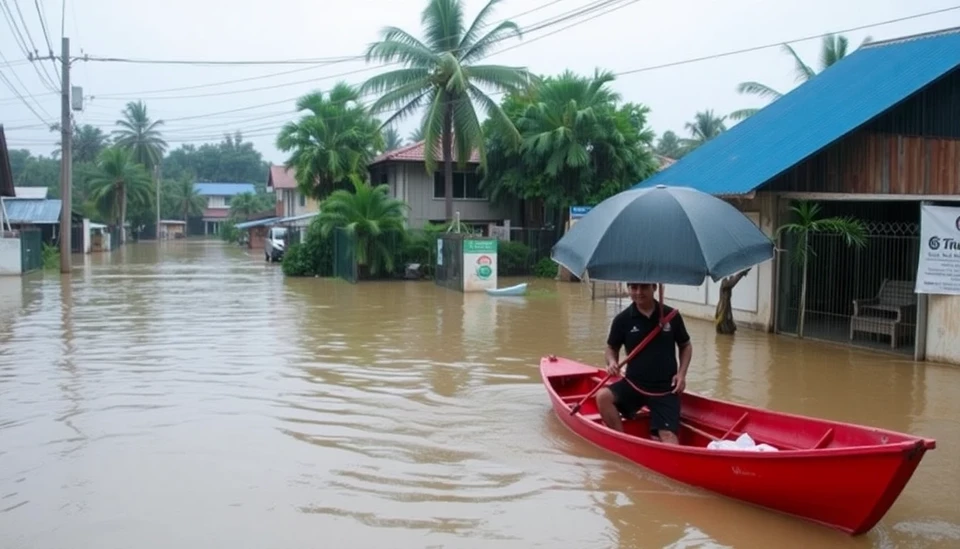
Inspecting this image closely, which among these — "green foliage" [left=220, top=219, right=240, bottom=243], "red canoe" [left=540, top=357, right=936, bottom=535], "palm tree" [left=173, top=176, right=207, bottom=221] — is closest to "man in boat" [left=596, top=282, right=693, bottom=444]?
"red canoe" [left=540, top=357, right=936, bottom=535]

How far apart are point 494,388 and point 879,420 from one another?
15.0 feet

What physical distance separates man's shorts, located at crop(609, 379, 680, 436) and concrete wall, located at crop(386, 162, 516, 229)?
29619 millimetres

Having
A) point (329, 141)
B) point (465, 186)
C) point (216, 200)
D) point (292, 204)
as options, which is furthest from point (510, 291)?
point (216, 200)

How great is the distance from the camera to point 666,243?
7719mm

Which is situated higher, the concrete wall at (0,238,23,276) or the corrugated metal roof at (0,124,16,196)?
the corrugated metal roof at (0,124,16,196)

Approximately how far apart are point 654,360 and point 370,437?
302 cm

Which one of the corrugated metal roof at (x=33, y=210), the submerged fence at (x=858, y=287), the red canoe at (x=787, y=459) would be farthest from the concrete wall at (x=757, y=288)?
the corrugated metal roof at (x=33, y=210)

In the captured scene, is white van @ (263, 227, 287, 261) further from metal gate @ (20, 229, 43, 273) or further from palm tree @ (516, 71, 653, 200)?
palm tree @ (516, 71, 653, 200)

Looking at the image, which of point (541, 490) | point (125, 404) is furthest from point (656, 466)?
point (125, 404)

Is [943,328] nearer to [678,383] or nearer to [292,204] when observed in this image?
[678,383]

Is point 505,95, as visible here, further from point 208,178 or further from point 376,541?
point 208,178

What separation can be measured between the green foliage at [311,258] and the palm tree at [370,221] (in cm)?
248

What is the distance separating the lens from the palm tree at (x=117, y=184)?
65.2 m

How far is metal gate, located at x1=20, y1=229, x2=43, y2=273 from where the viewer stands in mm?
32719
